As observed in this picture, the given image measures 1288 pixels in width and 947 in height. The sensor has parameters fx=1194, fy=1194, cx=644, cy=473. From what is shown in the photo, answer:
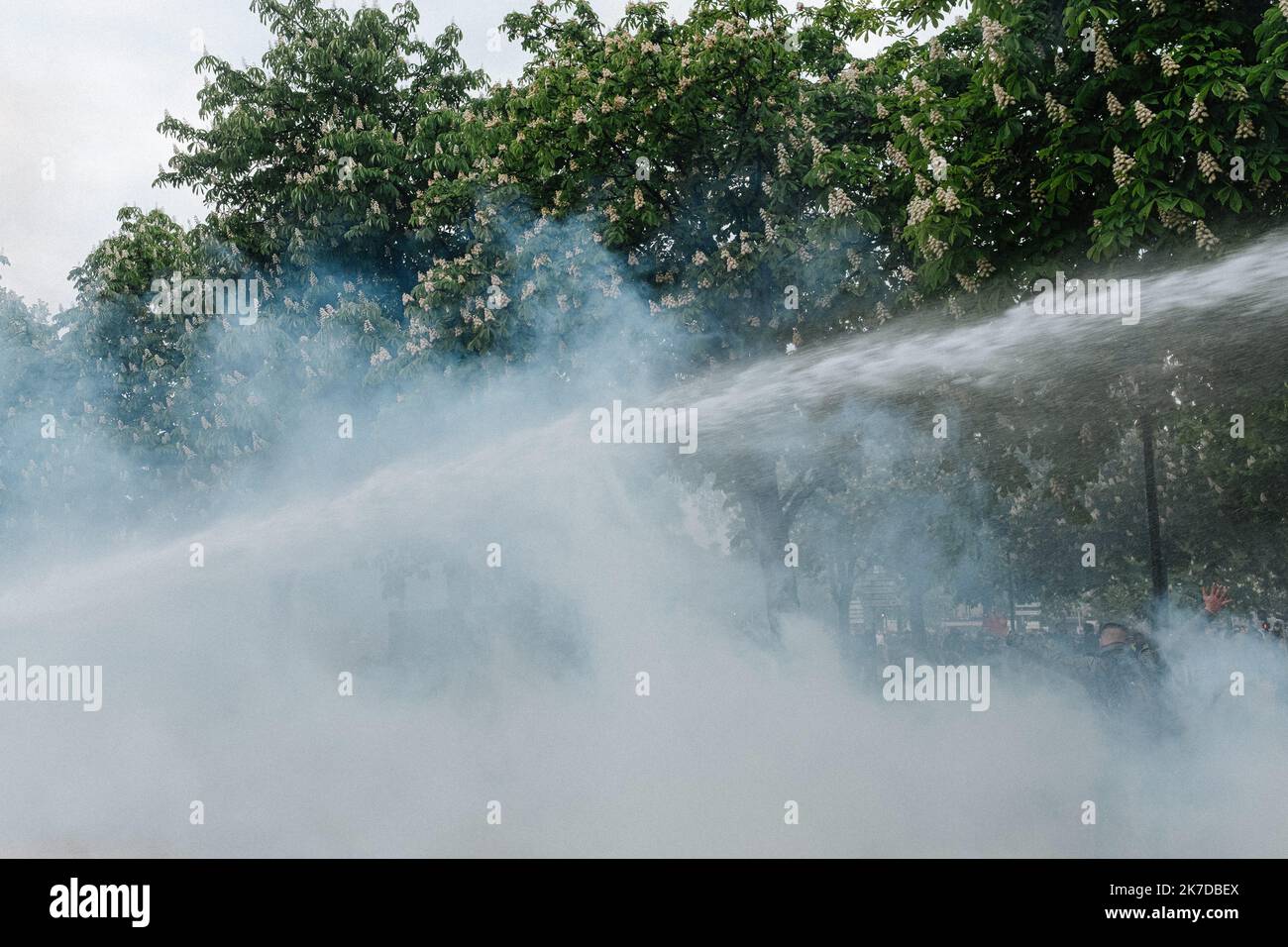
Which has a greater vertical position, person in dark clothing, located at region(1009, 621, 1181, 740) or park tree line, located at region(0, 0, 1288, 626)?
park tree line, located at region(0, 0, 1288, 626)

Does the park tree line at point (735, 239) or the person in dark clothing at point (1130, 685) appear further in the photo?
the person in dark clothing at point (1130, 685)

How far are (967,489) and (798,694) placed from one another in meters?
7.24

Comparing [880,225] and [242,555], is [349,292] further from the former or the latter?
[880,225]

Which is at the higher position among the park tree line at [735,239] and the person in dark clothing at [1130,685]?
the park tree line at [735,239]

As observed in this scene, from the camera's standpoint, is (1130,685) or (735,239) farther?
(735,239)

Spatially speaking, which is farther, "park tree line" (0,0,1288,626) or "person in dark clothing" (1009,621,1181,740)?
"person in dark clothing" (1009,621,1181,740)

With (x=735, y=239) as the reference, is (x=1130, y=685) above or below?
below
